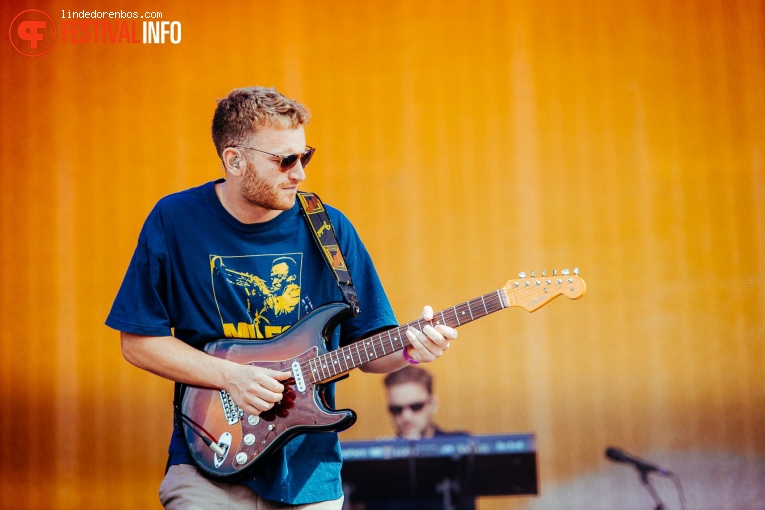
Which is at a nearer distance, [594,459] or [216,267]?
[216,267]

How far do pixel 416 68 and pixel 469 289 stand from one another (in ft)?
5.48

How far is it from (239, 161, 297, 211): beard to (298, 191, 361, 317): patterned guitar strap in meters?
0.14

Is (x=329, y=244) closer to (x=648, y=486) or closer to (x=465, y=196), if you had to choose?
(x=465, y=196)

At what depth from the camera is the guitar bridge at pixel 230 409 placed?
3025 mm

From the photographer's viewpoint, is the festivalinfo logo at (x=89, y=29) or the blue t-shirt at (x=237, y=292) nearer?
the blue t-shirt at (x=237, y=292)

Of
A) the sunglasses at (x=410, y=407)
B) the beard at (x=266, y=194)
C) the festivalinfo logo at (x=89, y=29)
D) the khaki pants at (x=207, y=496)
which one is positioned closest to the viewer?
the khaki pants at (x=207, y=496)

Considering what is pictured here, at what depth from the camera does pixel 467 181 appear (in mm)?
6160

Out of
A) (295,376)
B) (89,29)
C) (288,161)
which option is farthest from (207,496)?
(89,29)

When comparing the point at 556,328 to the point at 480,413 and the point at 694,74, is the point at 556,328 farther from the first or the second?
the point at 694,74

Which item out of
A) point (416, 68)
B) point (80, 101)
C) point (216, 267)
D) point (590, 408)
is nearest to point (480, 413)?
point (590, 408)

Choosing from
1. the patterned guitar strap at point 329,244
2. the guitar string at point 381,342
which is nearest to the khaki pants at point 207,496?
the guitar string at point 381,342

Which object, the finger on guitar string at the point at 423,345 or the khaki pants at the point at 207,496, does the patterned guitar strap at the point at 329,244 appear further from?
the khaki pants at the point at 207,496

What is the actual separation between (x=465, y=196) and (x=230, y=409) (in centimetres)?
345

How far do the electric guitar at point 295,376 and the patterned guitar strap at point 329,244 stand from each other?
79mm
